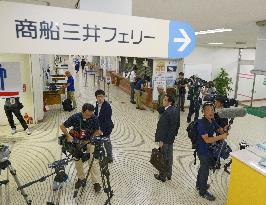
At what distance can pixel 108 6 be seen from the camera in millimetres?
1939

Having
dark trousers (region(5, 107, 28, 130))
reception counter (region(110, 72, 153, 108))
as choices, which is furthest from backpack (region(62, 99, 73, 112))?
reception counter (region(110, 72, 153, 108))

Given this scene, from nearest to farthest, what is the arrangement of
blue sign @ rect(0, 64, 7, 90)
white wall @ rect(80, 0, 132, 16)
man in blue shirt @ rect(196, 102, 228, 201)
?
white wall @ rect(80, 0, 132, 16) < man in blue shirt @ rect(196, 102, 228, 201) < blue sign @ rect(0, 64, 7, 90)

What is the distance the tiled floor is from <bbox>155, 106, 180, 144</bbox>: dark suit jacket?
0.95 metres

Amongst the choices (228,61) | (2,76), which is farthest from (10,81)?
(228,61)

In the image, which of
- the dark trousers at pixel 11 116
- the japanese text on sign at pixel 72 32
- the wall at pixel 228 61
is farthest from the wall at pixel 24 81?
the wall at pixel 228 61

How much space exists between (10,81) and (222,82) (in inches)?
362

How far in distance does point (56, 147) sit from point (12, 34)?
16.3 ft

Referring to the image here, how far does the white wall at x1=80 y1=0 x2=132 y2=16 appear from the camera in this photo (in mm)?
1907

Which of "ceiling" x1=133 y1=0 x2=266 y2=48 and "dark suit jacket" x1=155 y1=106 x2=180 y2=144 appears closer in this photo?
"ceiling" x1=133 y1=0 x2=266 y2=48

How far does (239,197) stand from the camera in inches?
144

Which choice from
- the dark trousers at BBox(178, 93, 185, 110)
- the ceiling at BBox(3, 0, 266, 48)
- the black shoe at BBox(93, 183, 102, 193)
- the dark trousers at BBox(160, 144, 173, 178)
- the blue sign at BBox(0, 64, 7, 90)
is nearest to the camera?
the ceiling at BBox(3, 0, 266, 48)

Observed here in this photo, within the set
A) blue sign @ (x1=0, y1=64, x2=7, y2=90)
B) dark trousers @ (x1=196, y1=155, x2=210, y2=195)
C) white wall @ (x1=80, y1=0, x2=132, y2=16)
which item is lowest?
dark trousers @ (x1=196, y1=155, x2=210, y2=195)

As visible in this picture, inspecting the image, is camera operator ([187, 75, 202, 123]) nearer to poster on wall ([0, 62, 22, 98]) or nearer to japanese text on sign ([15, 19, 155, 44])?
poster on wall ([0, 62, 22, 98])

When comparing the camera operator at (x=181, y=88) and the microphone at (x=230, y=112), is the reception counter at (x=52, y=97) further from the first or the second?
the microphone at (x=230, y=112)
